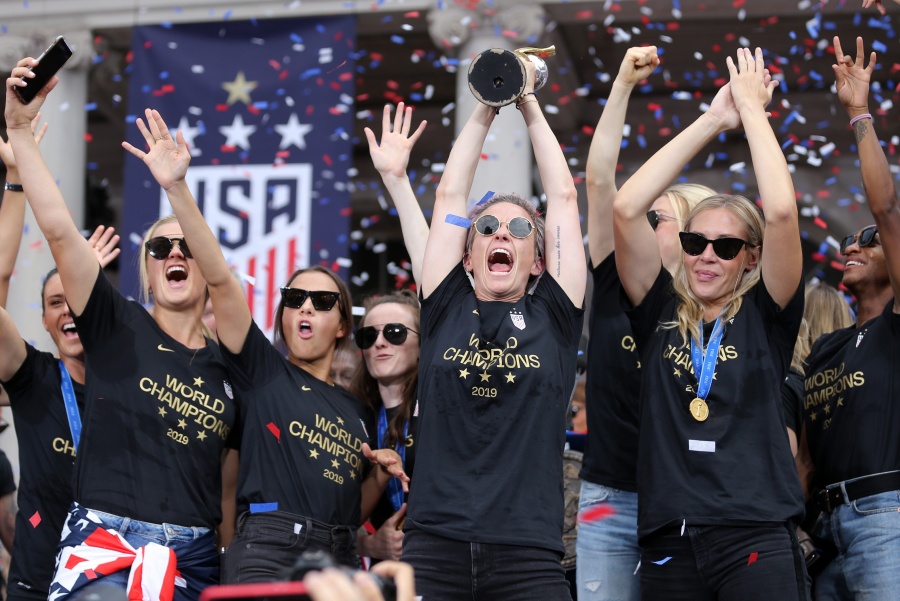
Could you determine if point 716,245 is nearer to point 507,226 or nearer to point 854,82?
point 507,226

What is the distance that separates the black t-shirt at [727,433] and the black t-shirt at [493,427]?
Answer: 1.04 ft

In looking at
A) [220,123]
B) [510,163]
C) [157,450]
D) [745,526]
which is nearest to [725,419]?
[745,526]

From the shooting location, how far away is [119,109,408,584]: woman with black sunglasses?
4.17 metres

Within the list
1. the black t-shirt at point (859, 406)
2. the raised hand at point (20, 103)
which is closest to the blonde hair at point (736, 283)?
the black t-shirt at point (859, 406)

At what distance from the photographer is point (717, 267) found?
3.98 m

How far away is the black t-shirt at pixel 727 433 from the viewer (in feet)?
12.0

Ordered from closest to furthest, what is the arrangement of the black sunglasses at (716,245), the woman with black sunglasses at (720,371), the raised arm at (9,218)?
the woman with black sunglasses at (720,371)
the black sunglasses at (716,245)
the raised arm at (9,218)

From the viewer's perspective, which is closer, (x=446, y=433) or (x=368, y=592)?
(x=368, y=592)

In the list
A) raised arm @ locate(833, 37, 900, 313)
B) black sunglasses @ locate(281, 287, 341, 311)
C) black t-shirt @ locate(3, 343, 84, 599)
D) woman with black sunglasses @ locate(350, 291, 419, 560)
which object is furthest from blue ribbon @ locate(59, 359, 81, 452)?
raised arm @ locate(833, 37, 900, 313)

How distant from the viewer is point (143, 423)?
165 inches

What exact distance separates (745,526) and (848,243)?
1690mm

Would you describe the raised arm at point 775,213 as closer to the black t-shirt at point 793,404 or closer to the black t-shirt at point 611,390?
the black t-shirt at point 611,390

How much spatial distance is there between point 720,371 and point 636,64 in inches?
44.5

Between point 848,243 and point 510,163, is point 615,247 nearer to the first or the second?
point 848,243
